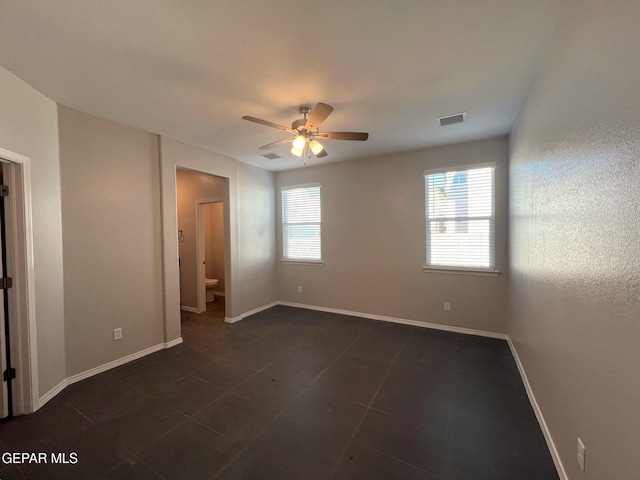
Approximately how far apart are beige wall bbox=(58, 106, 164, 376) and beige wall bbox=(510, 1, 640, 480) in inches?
153

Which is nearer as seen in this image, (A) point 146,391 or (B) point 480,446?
(B) point 480,446

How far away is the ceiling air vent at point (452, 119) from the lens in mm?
2779

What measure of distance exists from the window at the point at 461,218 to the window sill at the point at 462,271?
15 mm

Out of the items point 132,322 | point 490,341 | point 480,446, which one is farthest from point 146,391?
point 490,341

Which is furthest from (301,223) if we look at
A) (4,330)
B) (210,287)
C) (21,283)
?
(4,330)

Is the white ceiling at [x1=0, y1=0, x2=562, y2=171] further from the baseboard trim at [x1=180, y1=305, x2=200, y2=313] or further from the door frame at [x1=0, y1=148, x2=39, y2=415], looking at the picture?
the baseboard trim at [x1=180, y1=305, x2=200, y2=313]

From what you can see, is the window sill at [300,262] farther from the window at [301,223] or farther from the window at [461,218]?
the window at [461,218]

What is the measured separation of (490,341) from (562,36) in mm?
3286

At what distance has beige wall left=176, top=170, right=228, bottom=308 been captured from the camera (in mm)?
4840

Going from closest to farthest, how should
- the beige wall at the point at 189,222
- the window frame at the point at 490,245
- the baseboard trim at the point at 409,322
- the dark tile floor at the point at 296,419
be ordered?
the dark tile floor at the point at 296,419, the window frame at the point at 490,245, the baseboard trim at the point at 409,322, the beige wall at the point at 189,222

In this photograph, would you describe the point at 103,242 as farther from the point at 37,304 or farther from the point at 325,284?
the point at 325,284

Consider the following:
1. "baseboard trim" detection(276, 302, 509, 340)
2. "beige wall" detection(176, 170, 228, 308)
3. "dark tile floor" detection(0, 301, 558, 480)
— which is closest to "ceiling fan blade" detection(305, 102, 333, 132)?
"dark tile floor" detection(0, 301, 558, 480)

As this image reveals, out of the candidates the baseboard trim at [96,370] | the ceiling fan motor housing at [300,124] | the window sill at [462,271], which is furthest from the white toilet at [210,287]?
the window sill at [462,271]

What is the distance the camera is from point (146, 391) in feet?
7.91
